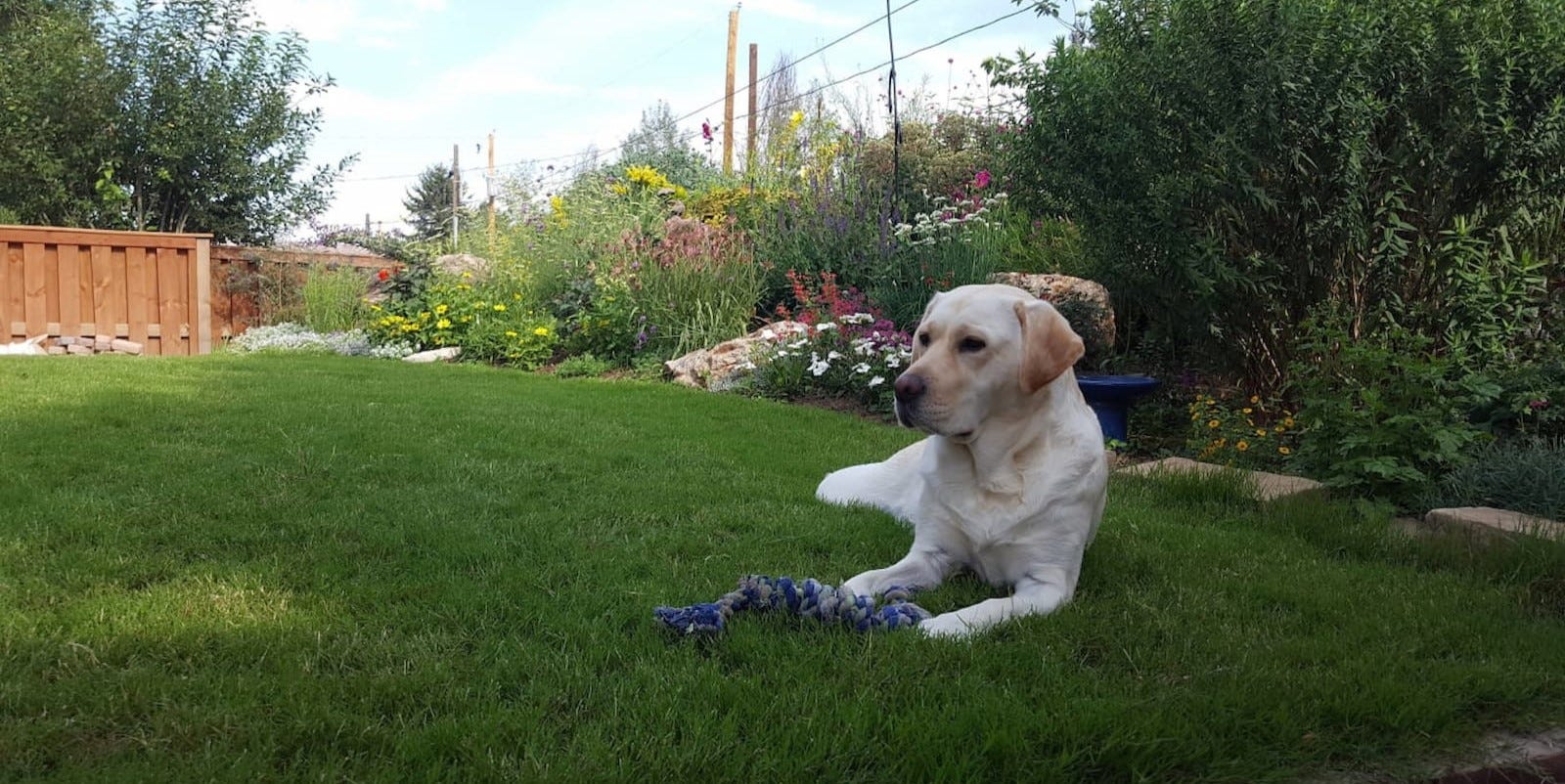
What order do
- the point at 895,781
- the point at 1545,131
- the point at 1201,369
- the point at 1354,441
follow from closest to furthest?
the point at 895,781 → the point at 1354,441 → the point at 1545,131 → the point at 1201,369

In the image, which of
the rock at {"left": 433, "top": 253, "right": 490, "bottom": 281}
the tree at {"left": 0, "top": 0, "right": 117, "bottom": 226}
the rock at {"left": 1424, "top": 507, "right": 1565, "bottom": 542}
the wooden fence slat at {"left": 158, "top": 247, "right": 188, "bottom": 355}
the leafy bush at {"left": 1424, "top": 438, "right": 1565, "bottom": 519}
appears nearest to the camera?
the rock at {"left": 1424, "top": 507, "right": 1565, "bottom": 542}

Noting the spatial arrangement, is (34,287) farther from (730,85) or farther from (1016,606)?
(730,85)

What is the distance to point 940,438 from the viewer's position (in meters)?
2.77

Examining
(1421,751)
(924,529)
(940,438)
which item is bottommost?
(1421,751)

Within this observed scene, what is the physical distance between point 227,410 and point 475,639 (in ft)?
13.6

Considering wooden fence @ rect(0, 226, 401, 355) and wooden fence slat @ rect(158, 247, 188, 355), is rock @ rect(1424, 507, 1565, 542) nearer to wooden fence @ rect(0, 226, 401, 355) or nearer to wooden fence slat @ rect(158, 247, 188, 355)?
wooden fence @ rect(0, 226, 401, 355)

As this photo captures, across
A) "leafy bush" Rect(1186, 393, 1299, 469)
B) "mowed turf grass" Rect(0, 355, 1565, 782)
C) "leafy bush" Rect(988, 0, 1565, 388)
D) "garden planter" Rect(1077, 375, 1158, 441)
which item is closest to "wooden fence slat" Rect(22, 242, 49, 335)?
"mowed turf grass" Rect(0, 355, 1565, 782)

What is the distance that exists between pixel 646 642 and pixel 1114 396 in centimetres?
402

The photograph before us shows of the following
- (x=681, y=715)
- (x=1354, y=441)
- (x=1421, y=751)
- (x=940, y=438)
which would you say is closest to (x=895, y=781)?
(x=681, y=715)

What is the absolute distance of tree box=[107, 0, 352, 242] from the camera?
41.0ft

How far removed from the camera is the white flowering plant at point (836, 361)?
6996 mm

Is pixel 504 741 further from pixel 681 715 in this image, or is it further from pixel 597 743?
pixel 681 715

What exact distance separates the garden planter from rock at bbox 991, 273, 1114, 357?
1.00 m

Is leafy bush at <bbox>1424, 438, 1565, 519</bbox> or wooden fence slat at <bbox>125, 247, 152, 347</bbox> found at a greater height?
wooden fence slat at <bbox>125, 247, 152, 347</bbox>
